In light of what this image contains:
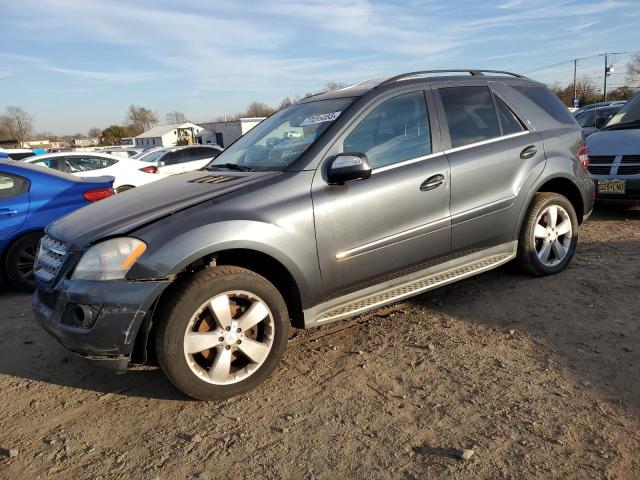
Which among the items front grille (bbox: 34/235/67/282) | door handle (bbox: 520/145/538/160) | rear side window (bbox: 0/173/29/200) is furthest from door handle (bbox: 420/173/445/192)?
rear side window (bbox: 0/173/29/200)

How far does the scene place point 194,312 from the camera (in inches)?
109

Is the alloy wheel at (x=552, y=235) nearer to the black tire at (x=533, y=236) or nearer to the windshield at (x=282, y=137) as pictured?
the black tire at (x=533, y=236)

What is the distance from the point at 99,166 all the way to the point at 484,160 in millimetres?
8631

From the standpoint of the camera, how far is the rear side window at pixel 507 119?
419 centimetres

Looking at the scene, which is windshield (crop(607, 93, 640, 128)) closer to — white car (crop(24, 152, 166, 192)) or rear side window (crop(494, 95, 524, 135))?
rear side window (crop(494, 95, 524, 135))

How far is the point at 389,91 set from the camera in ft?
12.0

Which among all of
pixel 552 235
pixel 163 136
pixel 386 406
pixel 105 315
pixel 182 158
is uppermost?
pixel 105 315

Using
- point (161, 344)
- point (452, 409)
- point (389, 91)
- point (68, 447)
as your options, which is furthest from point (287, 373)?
point (389, 91)

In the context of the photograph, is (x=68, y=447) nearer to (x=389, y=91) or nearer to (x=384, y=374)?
(x=384, y=374)

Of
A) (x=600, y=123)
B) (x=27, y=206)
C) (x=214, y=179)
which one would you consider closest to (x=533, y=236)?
(x=214, y=179)

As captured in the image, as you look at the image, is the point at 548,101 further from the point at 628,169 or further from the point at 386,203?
the point at 628,169

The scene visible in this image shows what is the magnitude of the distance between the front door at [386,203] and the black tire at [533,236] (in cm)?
98

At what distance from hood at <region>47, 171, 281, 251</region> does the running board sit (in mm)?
948

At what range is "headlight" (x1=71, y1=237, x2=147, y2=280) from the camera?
107 inches
